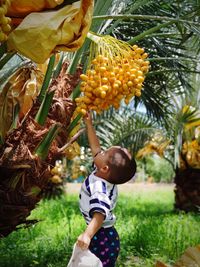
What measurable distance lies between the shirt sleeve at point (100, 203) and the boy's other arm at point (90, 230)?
2 centimetres

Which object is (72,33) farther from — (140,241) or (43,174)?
(140,241)

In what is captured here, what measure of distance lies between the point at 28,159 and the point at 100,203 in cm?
42

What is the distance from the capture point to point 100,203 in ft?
8.91

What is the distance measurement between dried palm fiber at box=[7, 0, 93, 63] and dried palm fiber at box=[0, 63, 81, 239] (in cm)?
99

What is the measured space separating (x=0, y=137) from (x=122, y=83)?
0.87 metres

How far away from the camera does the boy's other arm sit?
2600 millimetres

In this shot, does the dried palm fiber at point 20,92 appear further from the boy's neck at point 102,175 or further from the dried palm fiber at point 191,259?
the dried palm fiber at point 191,259

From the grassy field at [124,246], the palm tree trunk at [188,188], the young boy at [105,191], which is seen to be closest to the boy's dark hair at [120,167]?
the young boy at [105,191]

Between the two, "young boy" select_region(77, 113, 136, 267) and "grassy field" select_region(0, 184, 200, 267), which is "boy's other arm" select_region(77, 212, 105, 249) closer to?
"young boy" select_region(77, 113, 136, 267)

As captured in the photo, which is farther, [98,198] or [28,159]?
[98,198]

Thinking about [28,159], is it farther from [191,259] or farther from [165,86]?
[165,86]

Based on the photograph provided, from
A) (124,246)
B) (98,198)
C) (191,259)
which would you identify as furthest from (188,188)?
(191,259)

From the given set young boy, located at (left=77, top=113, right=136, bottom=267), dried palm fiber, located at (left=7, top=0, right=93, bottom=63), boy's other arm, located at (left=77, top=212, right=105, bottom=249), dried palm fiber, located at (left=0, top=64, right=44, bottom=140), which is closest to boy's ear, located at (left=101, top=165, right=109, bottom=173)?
young boy, located at (left=77, top=113, right=136, bottom=267)

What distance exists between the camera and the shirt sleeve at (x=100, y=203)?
2.70m
